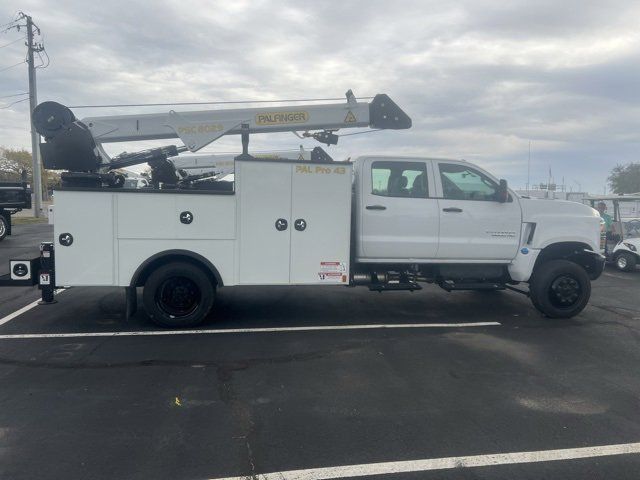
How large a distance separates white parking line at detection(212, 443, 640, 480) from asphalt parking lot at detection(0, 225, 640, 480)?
1 centimetres

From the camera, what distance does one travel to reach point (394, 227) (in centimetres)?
676

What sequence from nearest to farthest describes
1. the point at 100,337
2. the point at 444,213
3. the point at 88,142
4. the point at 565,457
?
the point at 565,457, the point at 100,337, the point at 88,142, the point at 444,213

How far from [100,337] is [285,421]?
3258 mm

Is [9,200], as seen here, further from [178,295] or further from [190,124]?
[178,295]

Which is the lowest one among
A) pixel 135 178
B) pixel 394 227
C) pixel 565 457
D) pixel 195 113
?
pixel 565 457

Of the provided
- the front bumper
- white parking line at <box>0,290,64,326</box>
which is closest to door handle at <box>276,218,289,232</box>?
white parking line at <box>0,290,64,326</box>

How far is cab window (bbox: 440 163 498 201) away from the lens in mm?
6949

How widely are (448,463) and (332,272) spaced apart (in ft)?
11.5

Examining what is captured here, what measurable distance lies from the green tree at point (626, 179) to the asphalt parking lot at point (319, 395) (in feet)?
197

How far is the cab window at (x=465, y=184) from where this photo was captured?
6949 mm

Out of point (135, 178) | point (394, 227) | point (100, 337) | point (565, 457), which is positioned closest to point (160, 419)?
point (100, 337)

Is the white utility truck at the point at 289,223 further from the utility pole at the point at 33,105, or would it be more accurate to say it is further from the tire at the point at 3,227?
the utility pole at the point at 33,105

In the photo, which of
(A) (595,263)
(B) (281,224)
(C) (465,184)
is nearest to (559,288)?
(A) (595,263)

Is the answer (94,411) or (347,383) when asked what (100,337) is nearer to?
(94,411)
